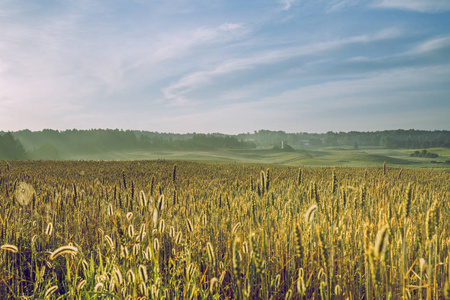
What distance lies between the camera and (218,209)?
4.13m

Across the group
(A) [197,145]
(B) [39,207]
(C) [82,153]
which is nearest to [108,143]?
(C) [82,153]

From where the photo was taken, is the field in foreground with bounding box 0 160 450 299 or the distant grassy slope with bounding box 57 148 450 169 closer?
the field in foreground with bounding box 0 160 450 299

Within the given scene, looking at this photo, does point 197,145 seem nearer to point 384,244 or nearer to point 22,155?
point 22,155

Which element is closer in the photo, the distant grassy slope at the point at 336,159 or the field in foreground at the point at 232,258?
the field in foreground at the point at 232,258

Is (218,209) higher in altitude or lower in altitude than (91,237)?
higher

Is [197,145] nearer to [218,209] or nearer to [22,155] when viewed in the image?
[22,155]

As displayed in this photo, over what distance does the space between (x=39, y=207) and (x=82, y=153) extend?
4265 inches

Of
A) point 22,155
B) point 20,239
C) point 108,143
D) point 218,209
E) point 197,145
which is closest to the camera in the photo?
point 20,239

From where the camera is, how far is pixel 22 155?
66875 millimetres

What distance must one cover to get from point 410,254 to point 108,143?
114 meters

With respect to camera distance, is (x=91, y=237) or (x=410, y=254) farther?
(x=91, y=237)

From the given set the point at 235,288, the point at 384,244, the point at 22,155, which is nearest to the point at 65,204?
the point at 235,288

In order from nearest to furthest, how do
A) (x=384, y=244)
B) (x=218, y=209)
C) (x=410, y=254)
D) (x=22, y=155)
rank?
(x=384, y=244) < (x=410, y=254) < (x=218, y=209) < (x=22, y=155)

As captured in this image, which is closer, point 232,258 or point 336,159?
point 232,258
